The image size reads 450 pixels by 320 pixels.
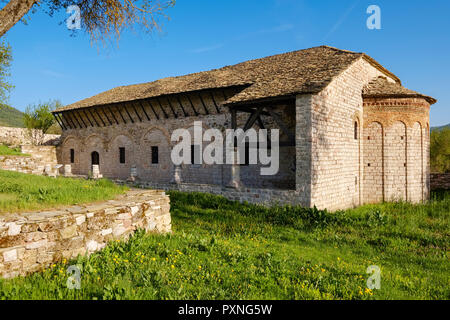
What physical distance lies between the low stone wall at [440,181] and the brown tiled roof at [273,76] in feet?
17.7

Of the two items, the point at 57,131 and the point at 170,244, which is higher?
the point at 57,131

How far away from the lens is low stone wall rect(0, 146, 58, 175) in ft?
50.7

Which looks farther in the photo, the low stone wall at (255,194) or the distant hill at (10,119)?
the distant hill at (10,119)

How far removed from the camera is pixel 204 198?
1033 cm

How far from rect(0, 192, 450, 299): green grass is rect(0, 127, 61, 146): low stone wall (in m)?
23.3

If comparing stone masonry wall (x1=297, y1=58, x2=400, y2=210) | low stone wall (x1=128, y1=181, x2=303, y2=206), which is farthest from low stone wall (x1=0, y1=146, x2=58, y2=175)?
stone masonry wall (x1=297, y1=58, x2=400, y2=210)

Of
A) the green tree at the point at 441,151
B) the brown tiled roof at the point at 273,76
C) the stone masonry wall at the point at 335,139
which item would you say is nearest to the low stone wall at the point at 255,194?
the stone masonry wall at the point at 335,139

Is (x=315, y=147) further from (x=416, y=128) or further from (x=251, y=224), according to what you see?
(x=416, y=128)

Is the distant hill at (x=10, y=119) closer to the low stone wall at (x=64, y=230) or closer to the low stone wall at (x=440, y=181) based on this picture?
the low stone wall at (x=64, y=230)

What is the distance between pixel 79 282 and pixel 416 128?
12516 mm

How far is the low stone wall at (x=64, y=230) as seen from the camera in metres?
3.48

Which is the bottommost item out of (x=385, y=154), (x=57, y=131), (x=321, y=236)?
(x=321, y=236)

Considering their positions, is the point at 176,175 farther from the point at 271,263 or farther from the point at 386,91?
the point at 386,91
